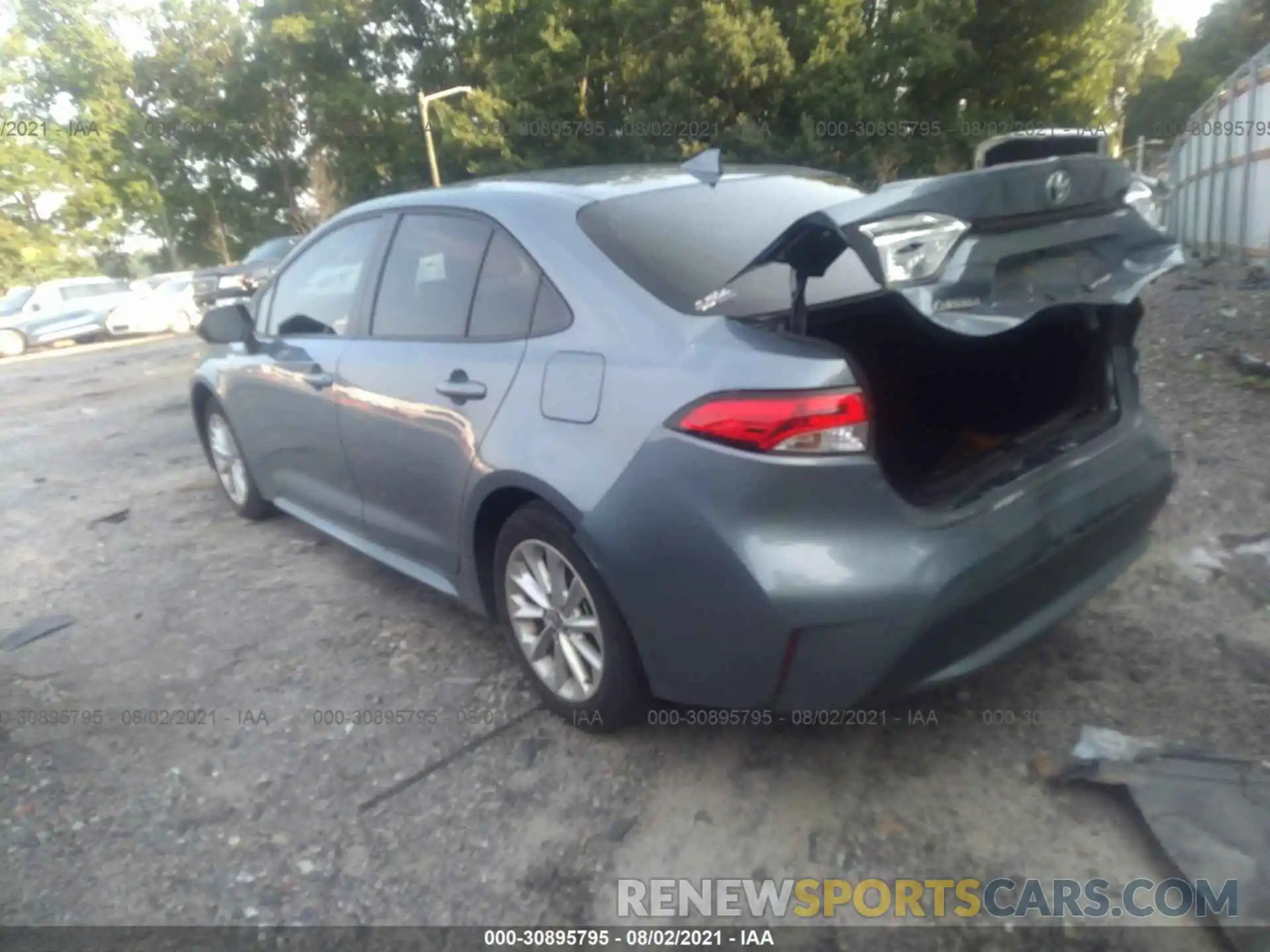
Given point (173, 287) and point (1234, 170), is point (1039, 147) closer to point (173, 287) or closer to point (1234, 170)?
point (1234, 170)

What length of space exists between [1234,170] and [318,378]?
11.9 m

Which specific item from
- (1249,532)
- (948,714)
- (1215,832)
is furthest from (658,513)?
(1249,532)

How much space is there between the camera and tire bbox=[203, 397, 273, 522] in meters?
5.36

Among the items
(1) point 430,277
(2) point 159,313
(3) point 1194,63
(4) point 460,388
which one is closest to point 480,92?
(2) point 159,313

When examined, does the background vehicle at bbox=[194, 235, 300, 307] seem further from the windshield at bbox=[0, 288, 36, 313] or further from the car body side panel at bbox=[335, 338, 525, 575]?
the car body side panel at bbox=[335, 338, 525, 575]

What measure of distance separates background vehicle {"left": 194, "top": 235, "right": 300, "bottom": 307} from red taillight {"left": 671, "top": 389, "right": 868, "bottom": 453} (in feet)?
58.7

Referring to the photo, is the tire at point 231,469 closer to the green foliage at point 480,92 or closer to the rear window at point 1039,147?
the rear window at point 1039,147

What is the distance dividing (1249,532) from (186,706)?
415cm

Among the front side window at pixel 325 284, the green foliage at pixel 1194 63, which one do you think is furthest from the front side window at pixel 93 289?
the green foliage at pixel 1194 63

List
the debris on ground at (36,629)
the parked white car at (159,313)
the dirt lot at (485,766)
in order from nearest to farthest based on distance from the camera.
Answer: the dirt lot at (485,766) → the debris on ground at (36,629) → the parked white car at (159,313)

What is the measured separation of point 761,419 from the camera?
234cm

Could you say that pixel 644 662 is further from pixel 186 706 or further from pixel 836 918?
pixel 186 706

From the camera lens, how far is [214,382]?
209 inches

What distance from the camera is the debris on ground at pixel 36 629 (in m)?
4.34
